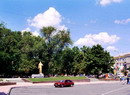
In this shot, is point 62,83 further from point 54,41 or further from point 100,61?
point 54,41

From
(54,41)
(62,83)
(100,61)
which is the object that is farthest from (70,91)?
(54,41)

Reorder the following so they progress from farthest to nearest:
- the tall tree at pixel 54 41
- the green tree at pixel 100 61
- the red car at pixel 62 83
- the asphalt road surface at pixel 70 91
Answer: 1. the tall tree at pixel 54 41
2. the green tree at pixel 100 61
3. the red car at pixel 62 83
4. the asphalt road surface at pixel 70 91

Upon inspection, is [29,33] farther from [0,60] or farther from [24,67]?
[0,60]

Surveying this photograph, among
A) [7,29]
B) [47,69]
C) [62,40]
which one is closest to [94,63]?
[62,40]

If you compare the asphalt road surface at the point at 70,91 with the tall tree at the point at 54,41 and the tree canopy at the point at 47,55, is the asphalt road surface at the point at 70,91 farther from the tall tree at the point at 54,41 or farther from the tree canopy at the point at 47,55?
the tall tree at the point at 54,41

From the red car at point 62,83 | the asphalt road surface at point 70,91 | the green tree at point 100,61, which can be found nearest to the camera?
the asphalt road surface at point 70,91

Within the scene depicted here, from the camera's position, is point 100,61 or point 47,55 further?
point 47,55

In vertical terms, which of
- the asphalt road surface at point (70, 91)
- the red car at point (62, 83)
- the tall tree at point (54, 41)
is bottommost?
the asphalt road surface at point (70, 91)

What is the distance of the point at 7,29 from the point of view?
239ft

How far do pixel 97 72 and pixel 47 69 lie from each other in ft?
67.0

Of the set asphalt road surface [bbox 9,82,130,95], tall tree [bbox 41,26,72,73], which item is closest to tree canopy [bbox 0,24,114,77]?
tall tree [bbox 41,26,72,73]

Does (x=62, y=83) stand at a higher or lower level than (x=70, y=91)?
higher

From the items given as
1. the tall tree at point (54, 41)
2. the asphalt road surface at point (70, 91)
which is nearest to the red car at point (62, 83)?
the asphalt road surface at point (70, 91)

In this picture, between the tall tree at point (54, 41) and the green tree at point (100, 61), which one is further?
the tall tree at point (54, 41)
